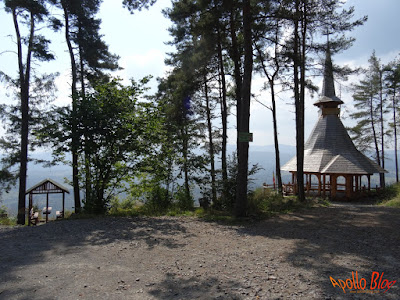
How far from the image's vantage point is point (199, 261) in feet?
15.1

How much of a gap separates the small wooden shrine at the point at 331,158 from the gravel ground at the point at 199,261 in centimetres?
1146

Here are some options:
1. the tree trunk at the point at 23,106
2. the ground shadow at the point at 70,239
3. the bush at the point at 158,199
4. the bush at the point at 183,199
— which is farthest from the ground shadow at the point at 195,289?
the tree trunk at the point at 23,106

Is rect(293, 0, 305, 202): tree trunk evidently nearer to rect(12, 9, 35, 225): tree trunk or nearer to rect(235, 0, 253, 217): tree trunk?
rect(235, 0, 253, 217): tree trunk

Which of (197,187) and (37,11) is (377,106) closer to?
(197,187)

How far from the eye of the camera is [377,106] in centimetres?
2728

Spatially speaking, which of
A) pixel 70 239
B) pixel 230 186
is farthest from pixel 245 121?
pixel 70 239

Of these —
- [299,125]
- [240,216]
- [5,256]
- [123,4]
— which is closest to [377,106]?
[299,125]

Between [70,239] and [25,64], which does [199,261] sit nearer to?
[70,239]

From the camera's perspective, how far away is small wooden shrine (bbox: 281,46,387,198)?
18.1m

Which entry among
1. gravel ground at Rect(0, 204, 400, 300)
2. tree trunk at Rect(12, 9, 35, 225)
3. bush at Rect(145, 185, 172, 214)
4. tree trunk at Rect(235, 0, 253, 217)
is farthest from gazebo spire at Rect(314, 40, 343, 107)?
tree trunk at Rect(12, 9, 35, 225)

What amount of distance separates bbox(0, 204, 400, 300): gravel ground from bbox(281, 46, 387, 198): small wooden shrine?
11464mm

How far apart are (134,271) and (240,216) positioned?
5.07 meters

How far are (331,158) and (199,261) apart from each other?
17292 millimetres

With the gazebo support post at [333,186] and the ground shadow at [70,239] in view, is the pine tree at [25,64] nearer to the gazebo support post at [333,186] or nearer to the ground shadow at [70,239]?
the ground shadow at [70,239]
